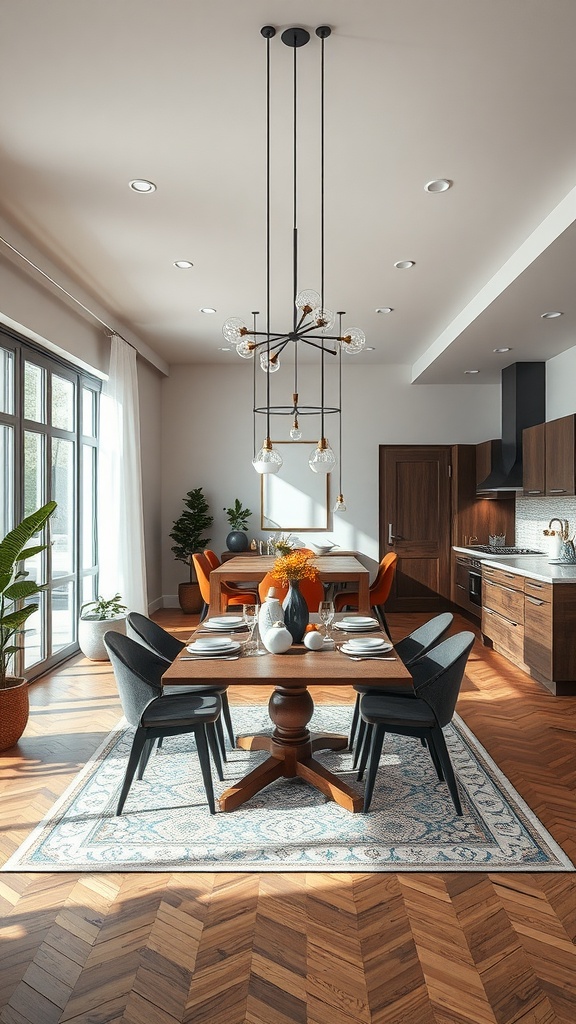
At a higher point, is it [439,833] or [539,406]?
[539,406]

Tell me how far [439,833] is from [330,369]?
22.6 ft

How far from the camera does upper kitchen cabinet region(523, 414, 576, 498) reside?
18.7 ft

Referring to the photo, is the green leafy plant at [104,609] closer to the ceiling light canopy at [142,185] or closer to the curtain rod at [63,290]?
the curtain rod at [63,290]

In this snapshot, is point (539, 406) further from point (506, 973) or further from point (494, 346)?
point (506, 973)

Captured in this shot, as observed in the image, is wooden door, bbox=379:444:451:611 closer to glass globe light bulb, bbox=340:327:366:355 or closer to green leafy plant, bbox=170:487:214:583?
green leafy plant, bbox=170:487:214:583

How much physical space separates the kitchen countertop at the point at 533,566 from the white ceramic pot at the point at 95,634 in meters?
3.46

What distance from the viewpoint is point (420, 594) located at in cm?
901

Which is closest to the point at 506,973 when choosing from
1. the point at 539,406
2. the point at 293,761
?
the point at 293,761

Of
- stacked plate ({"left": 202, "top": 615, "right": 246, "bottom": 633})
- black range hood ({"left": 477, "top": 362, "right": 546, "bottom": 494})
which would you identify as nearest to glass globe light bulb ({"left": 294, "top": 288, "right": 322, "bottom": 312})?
stacked plate ({"left": 202, "top": 615, "right": 246, "bottom": 633})

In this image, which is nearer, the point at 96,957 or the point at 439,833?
the point at 96,957

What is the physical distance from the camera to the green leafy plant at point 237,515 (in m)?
8.84

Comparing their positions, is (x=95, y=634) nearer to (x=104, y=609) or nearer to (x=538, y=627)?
(x=104, y=609)

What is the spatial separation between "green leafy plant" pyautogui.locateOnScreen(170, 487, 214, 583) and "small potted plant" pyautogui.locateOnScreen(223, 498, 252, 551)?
0.29m

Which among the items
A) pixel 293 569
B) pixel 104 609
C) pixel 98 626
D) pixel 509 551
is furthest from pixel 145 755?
pixel 509 551
